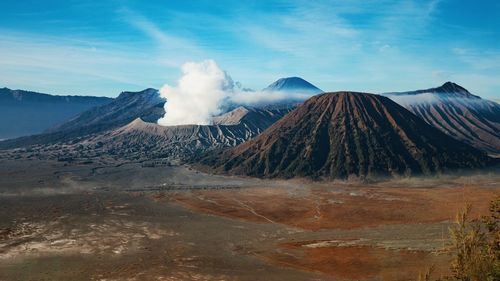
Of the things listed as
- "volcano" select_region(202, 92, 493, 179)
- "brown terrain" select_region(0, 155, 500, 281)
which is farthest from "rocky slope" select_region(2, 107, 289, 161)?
"brown terrain" select_region(0, 155, 500, 281)

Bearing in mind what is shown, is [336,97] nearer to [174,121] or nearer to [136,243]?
[174,121]

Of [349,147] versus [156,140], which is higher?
[349,147]

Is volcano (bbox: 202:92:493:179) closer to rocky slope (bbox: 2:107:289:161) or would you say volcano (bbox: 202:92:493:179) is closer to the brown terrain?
the brown terrain

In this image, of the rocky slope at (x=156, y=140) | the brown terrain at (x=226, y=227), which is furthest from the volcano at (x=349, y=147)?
the rocky slope at (x=156, y=140)

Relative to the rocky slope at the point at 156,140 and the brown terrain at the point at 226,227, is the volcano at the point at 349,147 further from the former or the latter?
the rocky slope at the point at 156,140

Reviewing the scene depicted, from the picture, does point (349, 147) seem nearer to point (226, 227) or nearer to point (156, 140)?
point (226, 227)

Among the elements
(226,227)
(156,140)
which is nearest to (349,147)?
(226,227)
